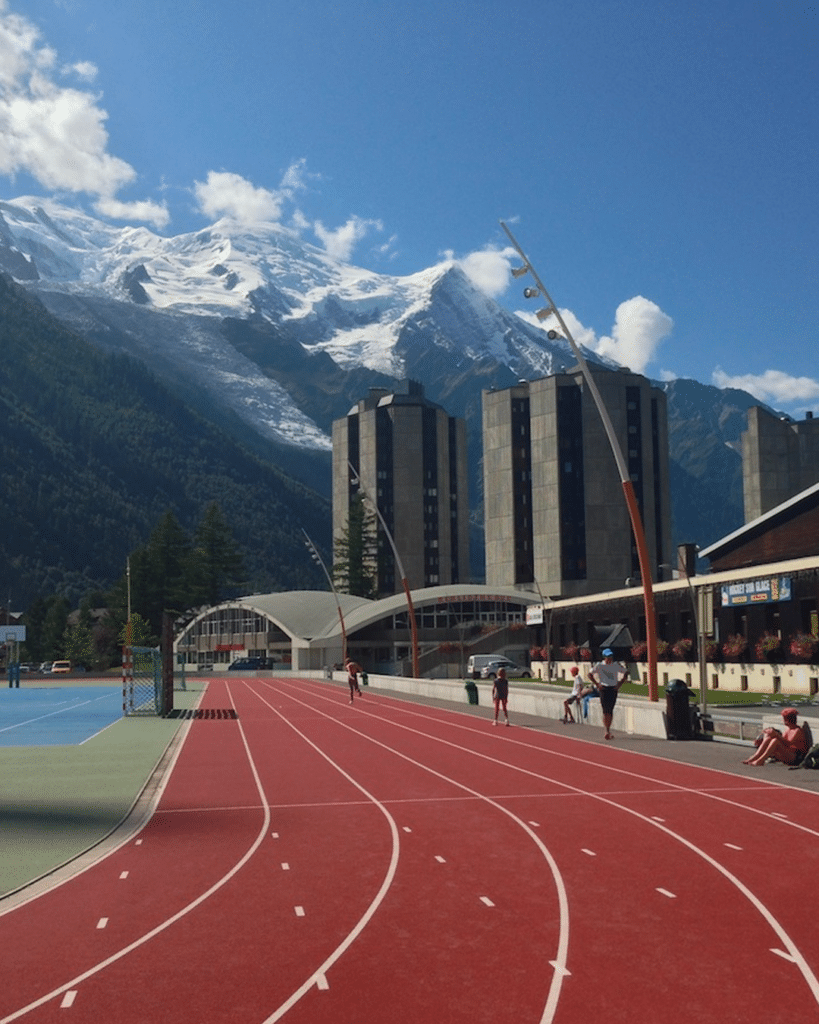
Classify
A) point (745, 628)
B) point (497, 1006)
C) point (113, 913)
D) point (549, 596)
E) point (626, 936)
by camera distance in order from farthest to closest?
point (549, 596)
point (745, 628)
point (113, 913)
point (626, 936)
point (497, 1006)

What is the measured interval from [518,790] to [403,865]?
21.2 ft

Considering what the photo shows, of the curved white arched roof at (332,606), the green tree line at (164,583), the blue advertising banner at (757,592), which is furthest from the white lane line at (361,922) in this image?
the green tree line at (164,583)

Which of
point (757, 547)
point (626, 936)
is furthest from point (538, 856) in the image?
point (757, 547)

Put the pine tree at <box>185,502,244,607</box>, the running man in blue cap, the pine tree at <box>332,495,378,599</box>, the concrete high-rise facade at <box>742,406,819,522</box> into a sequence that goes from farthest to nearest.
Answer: the pine tree at <box>332,495,378,599</box>
the pine tree at <box>185,502,244,607</box>
the concrete high-rise facade at <box>742,406,819,522</box>
the running man in blue cap

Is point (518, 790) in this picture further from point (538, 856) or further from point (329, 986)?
point (329, 986)

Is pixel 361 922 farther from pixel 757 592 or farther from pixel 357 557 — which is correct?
pixel 357 557

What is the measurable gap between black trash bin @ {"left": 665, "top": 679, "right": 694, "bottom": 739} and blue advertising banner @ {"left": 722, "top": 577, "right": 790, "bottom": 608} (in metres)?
21.4

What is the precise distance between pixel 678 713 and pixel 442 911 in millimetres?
17402

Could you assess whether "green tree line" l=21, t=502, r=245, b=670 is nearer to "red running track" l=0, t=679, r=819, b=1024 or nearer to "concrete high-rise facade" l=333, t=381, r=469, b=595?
"concrete high-rise facade" l=333, t=381, r=469, b=595

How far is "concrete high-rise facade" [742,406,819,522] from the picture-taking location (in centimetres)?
14225

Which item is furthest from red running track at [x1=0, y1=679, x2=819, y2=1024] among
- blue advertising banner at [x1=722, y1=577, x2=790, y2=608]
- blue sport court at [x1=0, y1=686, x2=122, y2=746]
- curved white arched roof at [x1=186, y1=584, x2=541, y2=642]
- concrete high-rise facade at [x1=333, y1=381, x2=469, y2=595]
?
concrete high-rise facade at [x1=333, y1=381, x2=469, y2=595]

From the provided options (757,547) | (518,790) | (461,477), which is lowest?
(518,790)

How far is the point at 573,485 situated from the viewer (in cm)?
14362

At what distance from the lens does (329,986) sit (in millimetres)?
8062
